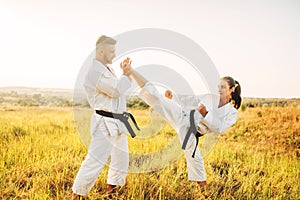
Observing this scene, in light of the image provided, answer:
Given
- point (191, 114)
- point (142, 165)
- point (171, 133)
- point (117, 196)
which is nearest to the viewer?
point (117, 196)

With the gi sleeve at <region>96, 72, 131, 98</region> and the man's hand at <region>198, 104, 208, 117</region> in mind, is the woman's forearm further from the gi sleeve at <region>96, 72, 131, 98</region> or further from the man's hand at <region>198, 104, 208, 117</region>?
the man's hand at <region>198, 104, 208, 117</region>

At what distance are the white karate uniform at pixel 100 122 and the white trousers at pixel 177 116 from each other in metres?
0.30

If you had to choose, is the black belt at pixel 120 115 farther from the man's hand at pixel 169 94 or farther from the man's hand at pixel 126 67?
the man's hand at pixel 169 94

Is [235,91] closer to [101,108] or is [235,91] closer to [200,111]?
[200,111]

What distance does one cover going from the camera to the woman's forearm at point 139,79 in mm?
3215

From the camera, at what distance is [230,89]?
3.59 m

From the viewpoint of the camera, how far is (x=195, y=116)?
3484mm

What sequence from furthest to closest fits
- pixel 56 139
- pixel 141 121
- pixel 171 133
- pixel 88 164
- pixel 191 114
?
1. pixel 171 133
2. pixel 56 139
3. pixel 141 121
4. pixel 191 114
5. pixel 88 164

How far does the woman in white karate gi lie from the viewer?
3.37 meters

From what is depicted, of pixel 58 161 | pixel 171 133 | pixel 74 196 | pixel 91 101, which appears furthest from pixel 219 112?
pixel 171 133

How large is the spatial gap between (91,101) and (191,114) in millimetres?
1139

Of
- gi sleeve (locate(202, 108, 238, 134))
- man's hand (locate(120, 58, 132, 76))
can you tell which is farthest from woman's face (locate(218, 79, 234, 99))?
man's hand (locate(120, 58, 132, 76))

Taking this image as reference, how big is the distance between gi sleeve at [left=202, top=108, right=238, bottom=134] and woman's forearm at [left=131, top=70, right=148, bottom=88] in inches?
30.6

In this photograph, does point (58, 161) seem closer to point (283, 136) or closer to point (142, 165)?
point (142, 165)
